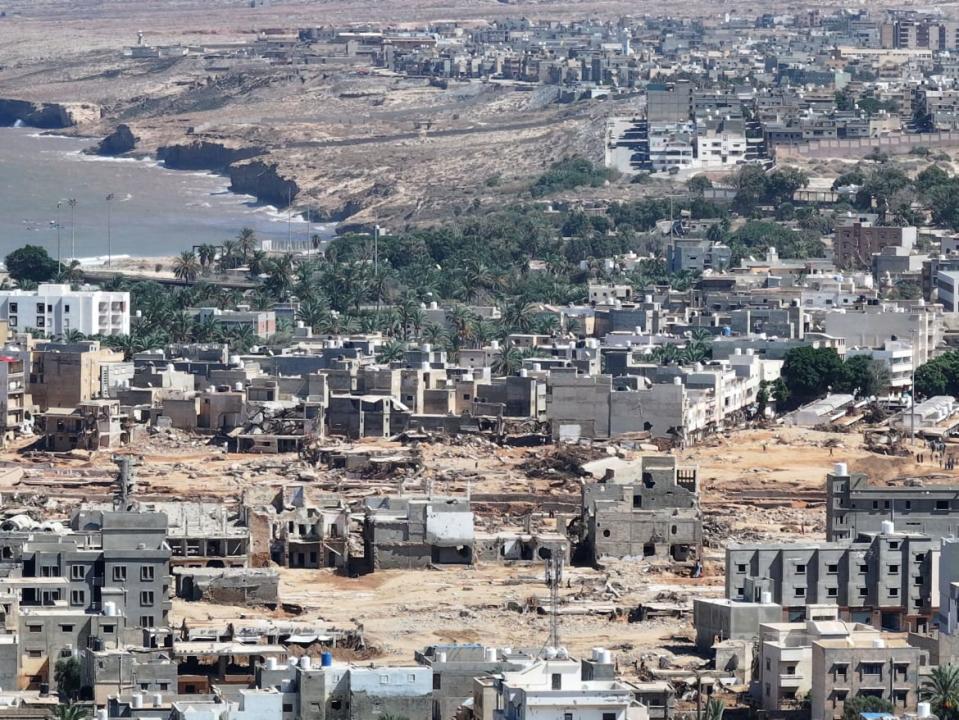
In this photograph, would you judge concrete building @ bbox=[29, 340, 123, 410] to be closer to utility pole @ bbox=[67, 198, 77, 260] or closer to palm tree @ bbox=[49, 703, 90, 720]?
palm tree @ bbox=[49, 703, 90, 720]

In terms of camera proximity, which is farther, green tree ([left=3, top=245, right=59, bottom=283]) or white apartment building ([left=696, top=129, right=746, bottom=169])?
white apartment building ([left=696, top=129, right=746, bottom=169])

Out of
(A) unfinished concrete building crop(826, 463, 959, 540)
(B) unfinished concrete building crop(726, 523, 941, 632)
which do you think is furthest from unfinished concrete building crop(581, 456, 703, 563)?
(B) unfinished concrete building crop(726, 523, 941, 632)

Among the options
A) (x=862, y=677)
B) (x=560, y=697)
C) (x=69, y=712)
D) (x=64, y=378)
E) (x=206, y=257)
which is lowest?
(x=206, y=257)

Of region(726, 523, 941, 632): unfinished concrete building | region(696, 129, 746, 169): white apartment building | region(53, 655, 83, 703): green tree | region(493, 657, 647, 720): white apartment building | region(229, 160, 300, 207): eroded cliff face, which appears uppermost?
region(493, 657, 647, 720): white apartment building

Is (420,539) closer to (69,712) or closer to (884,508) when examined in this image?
(884,508)

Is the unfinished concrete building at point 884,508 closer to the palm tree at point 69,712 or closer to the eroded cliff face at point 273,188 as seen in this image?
the palm tree at point 69,712

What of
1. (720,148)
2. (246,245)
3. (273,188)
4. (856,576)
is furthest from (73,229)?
(856,576)

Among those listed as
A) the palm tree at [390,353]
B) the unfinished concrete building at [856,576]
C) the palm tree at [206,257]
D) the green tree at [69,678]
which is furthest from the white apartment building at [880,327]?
the green tree at [69,678]
